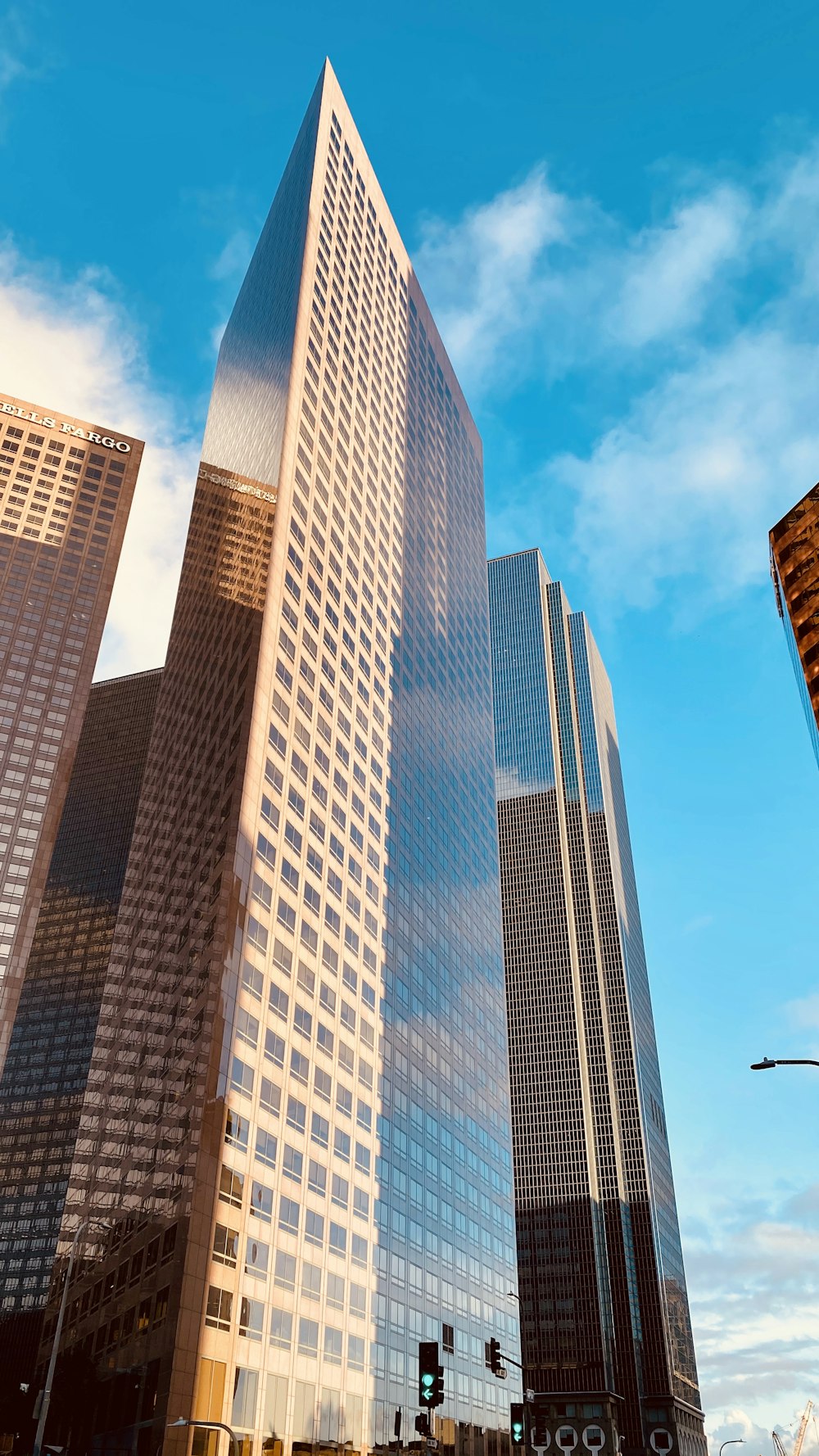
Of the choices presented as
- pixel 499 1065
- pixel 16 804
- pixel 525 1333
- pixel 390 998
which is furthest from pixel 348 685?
pixel 525 1333

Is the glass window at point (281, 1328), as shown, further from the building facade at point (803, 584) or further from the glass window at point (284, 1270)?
the building facade at point (803, 584)

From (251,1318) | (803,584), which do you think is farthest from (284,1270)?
(803,584)

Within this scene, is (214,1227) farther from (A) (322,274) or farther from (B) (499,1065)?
(A) (322,274)

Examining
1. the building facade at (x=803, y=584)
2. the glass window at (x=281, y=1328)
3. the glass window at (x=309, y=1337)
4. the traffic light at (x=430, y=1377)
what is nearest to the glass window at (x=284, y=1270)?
the glass window at (x=281, y=1328)

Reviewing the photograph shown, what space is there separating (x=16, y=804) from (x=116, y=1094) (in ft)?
322

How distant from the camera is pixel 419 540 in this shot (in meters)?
124

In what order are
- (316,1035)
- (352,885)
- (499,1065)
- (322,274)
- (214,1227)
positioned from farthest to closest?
1. (499,1065)
2. (322,274)
3. (352,885)
4. (316,1035)
5. (214,1227)

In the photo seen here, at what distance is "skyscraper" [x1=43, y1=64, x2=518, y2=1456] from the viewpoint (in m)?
63.7

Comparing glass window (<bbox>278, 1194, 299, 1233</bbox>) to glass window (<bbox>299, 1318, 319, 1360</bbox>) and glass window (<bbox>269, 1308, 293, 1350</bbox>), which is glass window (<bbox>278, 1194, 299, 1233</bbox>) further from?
glass window (<bbox>299, 1318, 319, 1360</bbox>)

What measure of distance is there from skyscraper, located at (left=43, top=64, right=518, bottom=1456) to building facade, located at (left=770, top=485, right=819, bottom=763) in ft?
122

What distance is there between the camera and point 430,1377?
26672mm

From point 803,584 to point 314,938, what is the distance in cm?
5998

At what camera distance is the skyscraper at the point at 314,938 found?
63688mm

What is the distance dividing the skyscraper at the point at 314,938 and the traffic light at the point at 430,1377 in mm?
34550
